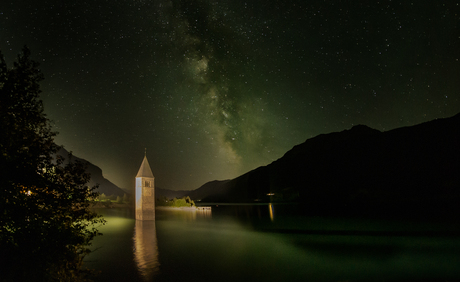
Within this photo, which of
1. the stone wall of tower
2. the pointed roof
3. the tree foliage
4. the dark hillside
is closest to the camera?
the tree foliage

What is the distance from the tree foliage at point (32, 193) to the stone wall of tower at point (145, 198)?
129 ft

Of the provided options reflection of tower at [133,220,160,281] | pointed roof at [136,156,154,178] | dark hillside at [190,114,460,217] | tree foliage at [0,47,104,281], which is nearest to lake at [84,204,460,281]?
reflection of tower at [133,220,160,281]

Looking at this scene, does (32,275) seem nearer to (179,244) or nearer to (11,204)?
(11,204)

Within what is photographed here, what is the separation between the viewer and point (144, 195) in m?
49.2

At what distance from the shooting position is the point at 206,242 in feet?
97.5

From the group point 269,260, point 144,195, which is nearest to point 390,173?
point 144,195

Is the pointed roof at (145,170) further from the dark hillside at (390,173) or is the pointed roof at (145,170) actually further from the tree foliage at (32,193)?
the dark hillside at (390,173)

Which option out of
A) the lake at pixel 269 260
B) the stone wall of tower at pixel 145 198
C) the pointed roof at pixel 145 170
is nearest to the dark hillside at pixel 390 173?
the stone wall of tower at pixel 145 198

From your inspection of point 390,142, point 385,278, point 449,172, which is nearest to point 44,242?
point 385,278

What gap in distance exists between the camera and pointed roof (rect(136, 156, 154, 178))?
5041cm

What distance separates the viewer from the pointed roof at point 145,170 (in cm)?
5041

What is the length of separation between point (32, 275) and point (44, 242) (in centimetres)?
97

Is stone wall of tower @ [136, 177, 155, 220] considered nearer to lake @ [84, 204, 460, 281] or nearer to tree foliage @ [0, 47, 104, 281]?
lake @ [84, 204, 460, 281]

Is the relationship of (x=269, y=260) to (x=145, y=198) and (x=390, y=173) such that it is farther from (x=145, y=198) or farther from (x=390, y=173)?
(x=390, y=173)
